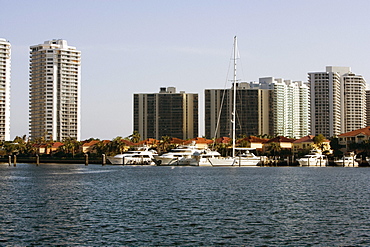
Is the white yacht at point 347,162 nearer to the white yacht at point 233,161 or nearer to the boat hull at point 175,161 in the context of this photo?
the white yacht at point 233,161

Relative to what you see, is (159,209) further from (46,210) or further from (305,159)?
(305,159)

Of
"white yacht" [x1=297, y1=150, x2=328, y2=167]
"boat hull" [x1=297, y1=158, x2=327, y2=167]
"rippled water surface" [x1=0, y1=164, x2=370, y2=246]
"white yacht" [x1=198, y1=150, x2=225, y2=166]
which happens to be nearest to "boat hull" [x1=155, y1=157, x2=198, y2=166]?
"white yacht" [x1=198, y1=150, x2=225, y2=166]

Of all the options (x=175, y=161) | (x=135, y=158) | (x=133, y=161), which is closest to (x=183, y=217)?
(x=175, y=161)

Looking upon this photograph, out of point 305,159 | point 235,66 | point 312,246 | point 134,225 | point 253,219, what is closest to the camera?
point 312,246

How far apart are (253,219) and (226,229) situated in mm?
5854

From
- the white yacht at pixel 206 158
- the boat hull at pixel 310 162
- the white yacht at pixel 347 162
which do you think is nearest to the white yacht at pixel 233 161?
the white yacht at pixel 206 158

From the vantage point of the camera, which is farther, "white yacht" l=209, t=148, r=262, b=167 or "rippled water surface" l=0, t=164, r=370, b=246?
"white yacht" l=209, t=148, r=262, b=167

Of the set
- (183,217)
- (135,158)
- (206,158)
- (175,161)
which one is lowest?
(183,217)

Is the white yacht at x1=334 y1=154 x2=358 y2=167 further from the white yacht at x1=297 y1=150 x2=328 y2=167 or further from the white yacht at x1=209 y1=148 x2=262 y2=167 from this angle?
the white yacht at x1=209 y1=148 x2=262 y2=167

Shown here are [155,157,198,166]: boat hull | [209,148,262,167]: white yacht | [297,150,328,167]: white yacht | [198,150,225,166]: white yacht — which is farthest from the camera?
[297,150,328,167]: white yacht

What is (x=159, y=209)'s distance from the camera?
54.5 m

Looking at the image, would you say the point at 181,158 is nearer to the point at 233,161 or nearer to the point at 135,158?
the point at 135,158

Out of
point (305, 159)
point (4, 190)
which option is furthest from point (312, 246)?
point (305, 159)

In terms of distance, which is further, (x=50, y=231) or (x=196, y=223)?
(x=196, y=223)
